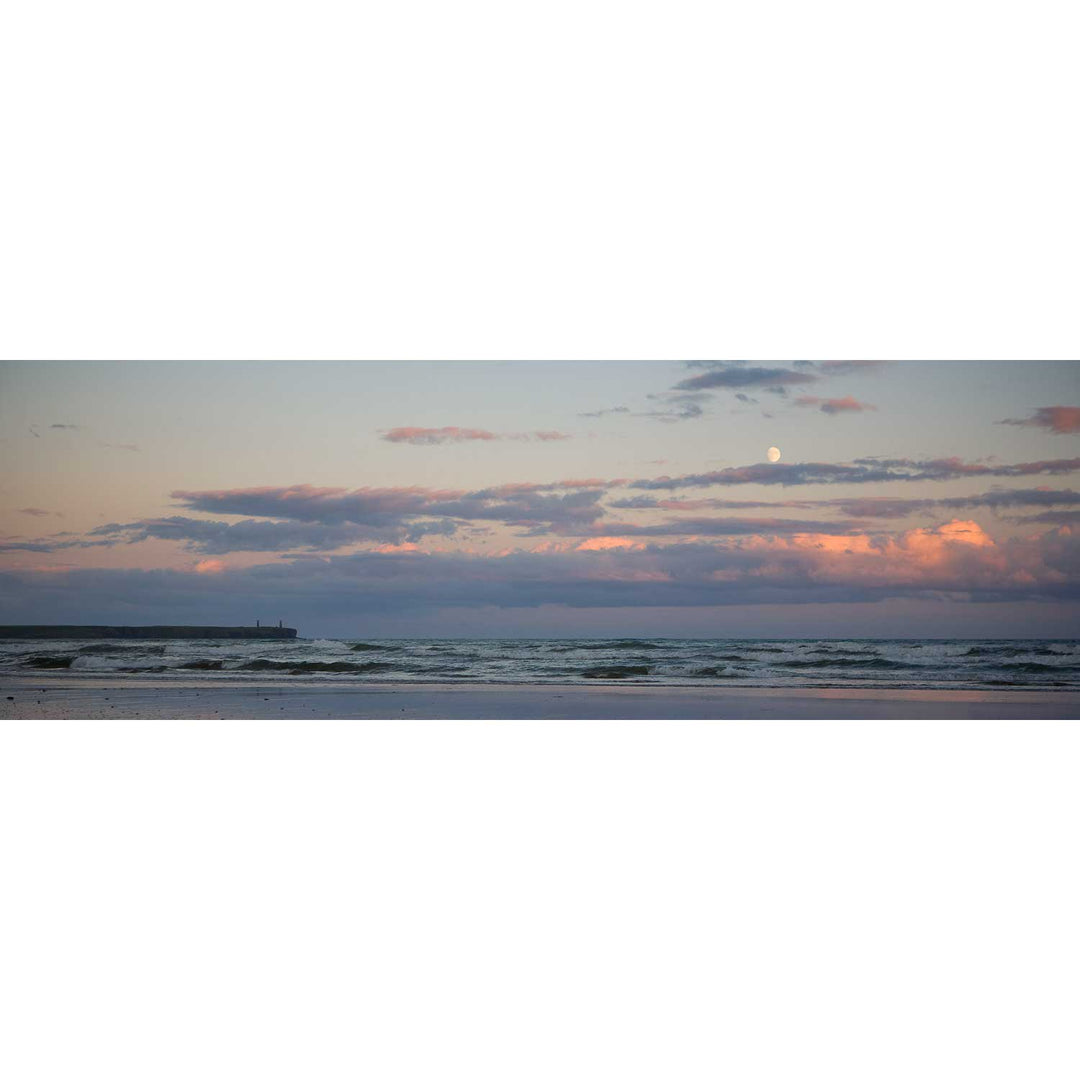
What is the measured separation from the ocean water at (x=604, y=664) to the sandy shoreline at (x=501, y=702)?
0.37 metres

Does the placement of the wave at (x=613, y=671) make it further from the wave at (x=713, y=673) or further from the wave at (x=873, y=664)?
the wave at (x=873, y=664)

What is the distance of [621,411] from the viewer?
6758mm

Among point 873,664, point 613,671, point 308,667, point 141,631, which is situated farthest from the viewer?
point 308,667

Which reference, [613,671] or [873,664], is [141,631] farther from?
[873,664]

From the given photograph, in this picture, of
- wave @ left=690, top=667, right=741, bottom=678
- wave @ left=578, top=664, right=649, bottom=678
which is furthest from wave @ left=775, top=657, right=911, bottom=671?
wave @ left=578, top=664, right=649, bottom=678

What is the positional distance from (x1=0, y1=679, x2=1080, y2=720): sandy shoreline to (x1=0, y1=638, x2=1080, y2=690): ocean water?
0.37 metres

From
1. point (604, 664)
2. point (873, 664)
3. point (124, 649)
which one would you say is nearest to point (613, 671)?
point (604, 664)

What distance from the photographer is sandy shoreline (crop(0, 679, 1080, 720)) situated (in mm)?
5938

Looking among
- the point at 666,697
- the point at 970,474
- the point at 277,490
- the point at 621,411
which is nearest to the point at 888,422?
the point at 970,474

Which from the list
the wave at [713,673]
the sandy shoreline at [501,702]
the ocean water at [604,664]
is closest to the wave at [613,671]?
the ocean water at [604,664]

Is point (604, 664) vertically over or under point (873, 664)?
over

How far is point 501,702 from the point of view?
21.7ft

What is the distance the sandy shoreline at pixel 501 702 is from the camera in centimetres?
594

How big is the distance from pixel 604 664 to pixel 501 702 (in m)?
2.88
